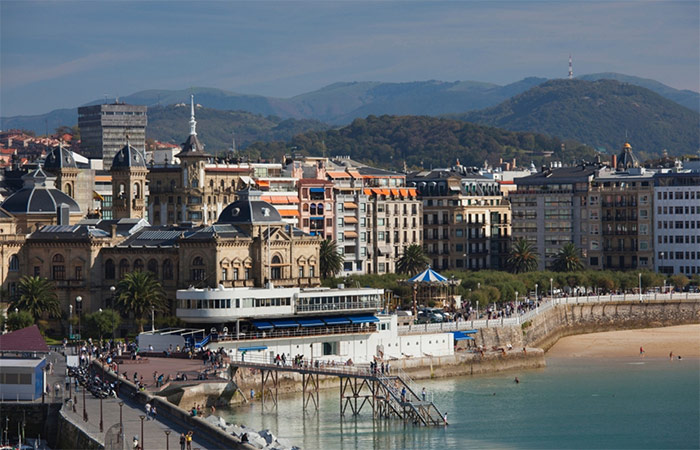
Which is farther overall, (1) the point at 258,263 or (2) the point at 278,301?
(1) the point at 258,263

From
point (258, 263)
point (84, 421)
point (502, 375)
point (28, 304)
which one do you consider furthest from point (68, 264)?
point (84, 421)

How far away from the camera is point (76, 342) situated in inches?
4134

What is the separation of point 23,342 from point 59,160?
2242 inches

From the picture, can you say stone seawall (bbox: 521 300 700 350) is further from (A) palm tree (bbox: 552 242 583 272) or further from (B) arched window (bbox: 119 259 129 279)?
(B) arched window (bbox: 119 259 129 279)

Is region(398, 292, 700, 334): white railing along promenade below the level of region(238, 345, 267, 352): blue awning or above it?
above

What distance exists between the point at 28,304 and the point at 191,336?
15498 mm

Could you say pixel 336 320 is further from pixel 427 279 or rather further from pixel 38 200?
pixel 38 200

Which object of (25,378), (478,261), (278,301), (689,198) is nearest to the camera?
(25,378)

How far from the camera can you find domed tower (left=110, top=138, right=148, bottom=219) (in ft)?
449

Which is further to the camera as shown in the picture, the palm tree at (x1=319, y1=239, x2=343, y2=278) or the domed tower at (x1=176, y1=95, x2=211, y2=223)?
the domed tower at (x1=176, y1=95, x2=211, y2=223)

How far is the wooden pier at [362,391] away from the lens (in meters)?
88.2

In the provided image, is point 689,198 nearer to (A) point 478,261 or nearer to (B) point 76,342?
(A) point 478,261

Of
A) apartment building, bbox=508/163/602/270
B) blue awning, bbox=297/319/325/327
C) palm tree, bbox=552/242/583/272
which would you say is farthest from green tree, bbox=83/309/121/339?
apartment building, bbox=508/163/602/270

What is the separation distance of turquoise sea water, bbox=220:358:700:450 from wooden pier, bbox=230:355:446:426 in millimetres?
878
